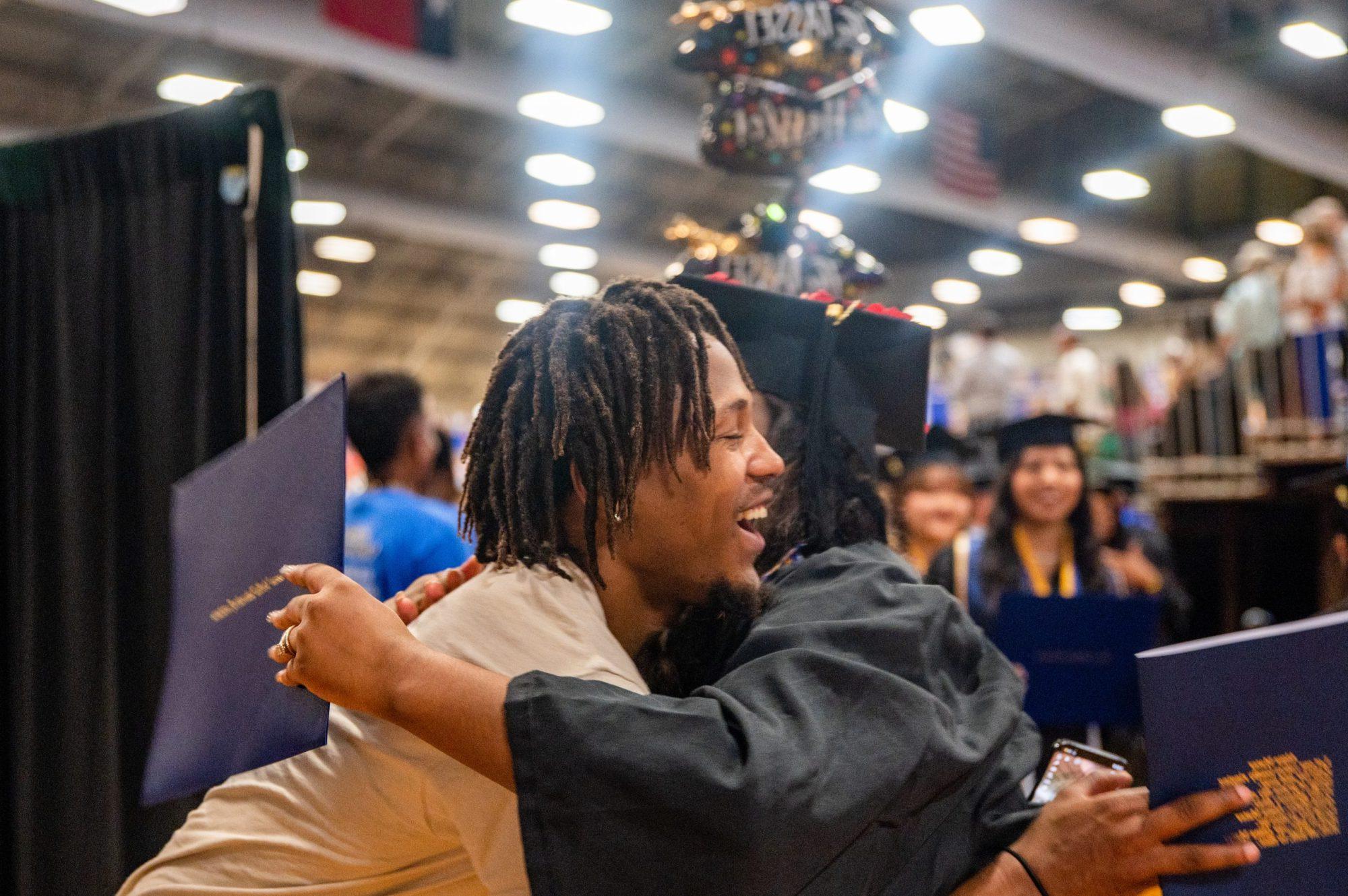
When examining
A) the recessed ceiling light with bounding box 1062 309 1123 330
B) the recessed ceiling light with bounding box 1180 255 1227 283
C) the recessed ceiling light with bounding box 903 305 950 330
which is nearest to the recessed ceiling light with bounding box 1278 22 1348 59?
the recessed ceiling light with bounding box 1180 255 1227 283

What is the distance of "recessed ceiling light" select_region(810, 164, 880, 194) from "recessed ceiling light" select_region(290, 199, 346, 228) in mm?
5268

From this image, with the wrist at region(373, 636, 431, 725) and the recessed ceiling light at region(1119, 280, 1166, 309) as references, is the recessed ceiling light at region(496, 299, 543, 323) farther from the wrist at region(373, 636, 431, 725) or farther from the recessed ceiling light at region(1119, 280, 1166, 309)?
the wrist at region(373, 636, 431, 725)

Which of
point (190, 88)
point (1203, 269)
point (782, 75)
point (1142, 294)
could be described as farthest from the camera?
point (1142, 294)

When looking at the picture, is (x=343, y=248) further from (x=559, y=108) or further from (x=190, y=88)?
(x=559, y=108)

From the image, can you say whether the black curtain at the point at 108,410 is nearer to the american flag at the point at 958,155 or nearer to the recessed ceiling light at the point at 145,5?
the recessed ceiling light at the point at 145,5

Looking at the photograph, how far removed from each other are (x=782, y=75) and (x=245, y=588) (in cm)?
190

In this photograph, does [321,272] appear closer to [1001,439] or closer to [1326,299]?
[1326,299]

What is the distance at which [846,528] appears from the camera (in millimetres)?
1918

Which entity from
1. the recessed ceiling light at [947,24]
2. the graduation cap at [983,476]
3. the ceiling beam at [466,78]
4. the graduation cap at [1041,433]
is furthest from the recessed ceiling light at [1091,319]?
the graduation cap at [1041,433]

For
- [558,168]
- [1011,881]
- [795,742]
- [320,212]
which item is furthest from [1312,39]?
[320,212]

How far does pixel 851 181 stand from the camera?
12109 mm

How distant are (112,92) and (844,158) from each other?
10967mm

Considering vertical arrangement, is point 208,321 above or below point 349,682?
above

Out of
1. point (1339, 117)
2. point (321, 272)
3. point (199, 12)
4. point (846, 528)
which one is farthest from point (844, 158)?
point (321, 272)
